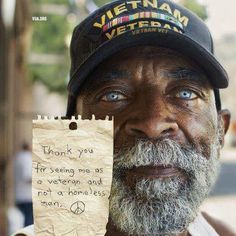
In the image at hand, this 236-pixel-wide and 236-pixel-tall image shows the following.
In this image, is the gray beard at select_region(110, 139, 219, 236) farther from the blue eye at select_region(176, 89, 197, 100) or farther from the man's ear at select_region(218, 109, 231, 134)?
the man's ear at select_region(218, 109, 231, 134)

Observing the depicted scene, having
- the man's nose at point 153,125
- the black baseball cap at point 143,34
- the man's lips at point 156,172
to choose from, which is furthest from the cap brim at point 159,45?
the man's lips at point 156,172

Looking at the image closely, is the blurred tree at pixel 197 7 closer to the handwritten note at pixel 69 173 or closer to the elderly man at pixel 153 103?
the elderly man at pixel 153 103

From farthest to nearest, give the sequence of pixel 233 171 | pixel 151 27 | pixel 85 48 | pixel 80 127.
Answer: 1. pixel 233 171
2. pixel 85 48
3. pixel 151 27
4. pixel 80 127

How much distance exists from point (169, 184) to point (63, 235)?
31 centimetres

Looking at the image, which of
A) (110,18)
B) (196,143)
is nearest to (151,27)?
(110,18)

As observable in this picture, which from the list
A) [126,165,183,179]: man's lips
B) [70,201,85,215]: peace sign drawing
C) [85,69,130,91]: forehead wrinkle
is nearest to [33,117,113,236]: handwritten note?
[70,201,85,215]: peace sign drawing

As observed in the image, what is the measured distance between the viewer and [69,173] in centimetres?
146

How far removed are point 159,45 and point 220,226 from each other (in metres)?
1.04

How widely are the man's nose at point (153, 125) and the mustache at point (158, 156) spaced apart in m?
0.02

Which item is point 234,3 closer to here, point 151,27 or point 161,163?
point 151,27

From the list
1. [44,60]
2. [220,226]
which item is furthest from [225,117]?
[44,60]

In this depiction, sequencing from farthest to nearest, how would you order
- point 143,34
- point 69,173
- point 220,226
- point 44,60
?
point 44,60 → point 220,226 → point 143,34 → point 69,173

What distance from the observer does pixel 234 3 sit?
6.09 feet

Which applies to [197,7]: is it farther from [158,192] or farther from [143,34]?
[158,192]
